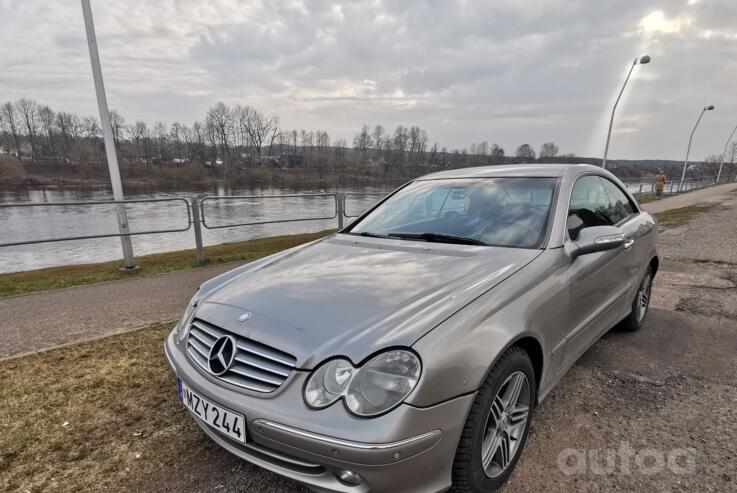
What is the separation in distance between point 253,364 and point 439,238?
1.51 m

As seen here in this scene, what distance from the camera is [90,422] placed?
258 cm

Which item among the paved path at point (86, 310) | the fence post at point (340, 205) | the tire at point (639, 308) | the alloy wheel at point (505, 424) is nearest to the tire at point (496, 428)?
the alloy wheel at point (505, 424)

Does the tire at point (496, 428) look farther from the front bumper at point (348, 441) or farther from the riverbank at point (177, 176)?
the riverbank at point (177, 176)

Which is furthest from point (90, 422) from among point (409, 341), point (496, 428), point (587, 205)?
point (587, 205)

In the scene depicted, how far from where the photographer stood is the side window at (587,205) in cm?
277

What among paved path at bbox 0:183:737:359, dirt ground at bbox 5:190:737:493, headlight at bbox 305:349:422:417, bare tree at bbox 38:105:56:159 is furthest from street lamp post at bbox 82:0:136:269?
bare tree at bbox 38:105:56:159

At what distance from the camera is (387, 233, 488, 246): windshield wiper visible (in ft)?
8.66

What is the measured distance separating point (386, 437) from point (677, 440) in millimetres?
1977

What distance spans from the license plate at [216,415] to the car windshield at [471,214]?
1.65m

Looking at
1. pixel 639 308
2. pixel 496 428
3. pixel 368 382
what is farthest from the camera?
pixel 639 308

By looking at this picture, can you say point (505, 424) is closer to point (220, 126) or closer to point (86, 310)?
point (86, 310)

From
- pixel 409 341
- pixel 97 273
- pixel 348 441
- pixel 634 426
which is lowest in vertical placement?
pixel 97 273

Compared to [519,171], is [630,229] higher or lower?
lower

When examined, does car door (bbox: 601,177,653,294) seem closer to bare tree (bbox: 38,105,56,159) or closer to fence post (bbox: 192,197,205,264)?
fence post (bbox: 192,197,205,264)
